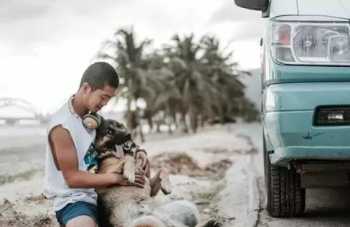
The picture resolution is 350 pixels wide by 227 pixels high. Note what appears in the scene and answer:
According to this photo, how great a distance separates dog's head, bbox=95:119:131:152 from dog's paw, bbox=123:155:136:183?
0.14 m

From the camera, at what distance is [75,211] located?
3523mm

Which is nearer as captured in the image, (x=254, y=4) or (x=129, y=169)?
(x=129, y=169)

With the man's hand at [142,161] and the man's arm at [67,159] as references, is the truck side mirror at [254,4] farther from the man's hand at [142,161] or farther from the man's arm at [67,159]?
the man's arm at [67,159]

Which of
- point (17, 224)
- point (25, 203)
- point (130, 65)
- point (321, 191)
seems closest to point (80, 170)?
point (17, 224)

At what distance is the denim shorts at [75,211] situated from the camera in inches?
138

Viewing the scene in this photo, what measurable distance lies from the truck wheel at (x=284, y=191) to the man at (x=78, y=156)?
1.48 meters

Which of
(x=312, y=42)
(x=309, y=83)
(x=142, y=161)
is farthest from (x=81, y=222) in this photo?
(x=312, y=42)

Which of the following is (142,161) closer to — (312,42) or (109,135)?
(109,135)

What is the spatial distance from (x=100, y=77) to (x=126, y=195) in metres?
0.69

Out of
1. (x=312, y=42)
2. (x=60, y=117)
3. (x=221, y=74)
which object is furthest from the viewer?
(x=221, y=74)

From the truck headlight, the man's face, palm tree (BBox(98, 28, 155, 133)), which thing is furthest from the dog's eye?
palm tree (BBox(98, 28, 155, 133))

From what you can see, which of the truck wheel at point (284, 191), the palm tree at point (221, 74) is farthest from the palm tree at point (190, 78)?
the truck wheel at point (284, 191)

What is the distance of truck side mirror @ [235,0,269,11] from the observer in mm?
4267

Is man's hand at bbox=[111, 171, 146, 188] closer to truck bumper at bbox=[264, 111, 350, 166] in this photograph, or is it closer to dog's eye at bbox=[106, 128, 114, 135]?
dog's eye at bbox=[106, 128, 114, 135]
